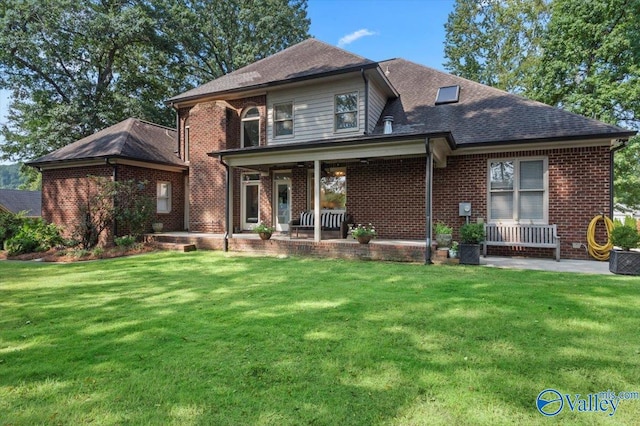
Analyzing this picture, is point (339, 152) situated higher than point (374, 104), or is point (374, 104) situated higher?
point (374, 104)

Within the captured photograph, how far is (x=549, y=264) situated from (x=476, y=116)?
5.27m

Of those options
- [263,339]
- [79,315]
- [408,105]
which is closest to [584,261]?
[408,105]

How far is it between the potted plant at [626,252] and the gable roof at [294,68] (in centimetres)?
784

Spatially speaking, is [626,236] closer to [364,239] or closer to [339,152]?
[364,239]

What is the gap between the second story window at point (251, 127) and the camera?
13.5 meters

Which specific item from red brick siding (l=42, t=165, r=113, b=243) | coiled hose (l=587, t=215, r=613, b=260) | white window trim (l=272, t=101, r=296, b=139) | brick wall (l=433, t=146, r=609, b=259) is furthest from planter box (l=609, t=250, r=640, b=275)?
red brick siding (l=42, t=165, r=113, b=243)

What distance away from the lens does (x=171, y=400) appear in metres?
2.49

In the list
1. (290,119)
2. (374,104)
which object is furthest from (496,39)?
(290,119)

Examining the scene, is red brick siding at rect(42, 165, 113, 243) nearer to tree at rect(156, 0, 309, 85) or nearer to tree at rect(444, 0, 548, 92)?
tree at rect(156, 0, 309, 85)

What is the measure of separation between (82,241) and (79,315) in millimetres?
9191

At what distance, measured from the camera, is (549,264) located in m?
8.24

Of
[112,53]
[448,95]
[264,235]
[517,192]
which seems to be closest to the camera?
[517,192]

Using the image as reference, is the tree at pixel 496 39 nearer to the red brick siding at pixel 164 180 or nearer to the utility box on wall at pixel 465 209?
the utility box on wall at pixel 465 209

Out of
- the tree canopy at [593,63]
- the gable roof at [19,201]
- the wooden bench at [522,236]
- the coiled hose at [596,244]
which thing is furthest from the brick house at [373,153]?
the gable roof at [19,201]
